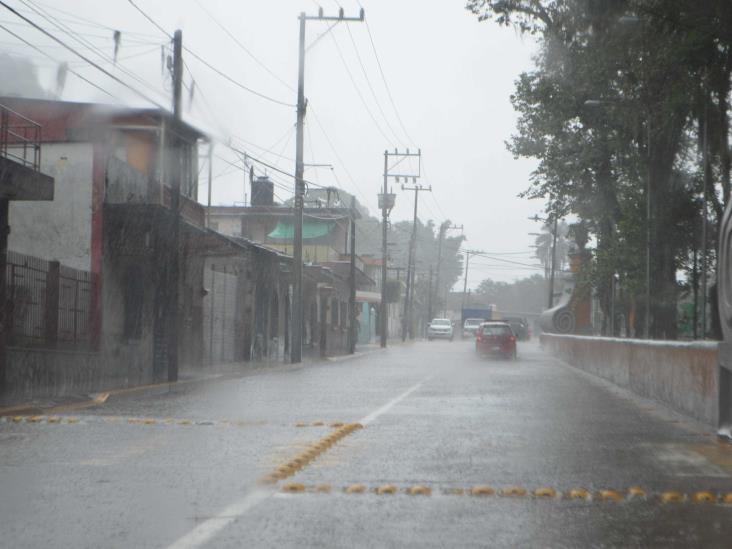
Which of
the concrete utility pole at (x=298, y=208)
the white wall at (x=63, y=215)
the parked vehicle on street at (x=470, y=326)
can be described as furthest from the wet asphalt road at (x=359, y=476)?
the parked vehicle on street at (x=470, y=326)

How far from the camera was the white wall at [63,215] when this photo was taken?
1000 inches

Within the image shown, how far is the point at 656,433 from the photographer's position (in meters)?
13.4

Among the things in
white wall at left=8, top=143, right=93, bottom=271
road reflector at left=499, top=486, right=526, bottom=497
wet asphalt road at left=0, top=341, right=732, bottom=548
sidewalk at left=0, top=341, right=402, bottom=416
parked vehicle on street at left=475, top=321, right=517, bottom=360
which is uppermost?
white wall at left=8, top=143, right=93, bottom=271

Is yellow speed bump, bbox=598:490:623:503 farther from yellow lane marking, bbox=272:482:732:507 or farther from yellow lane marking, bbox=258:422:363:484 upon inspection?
yellow lane marking, bbox=258:422:363:484

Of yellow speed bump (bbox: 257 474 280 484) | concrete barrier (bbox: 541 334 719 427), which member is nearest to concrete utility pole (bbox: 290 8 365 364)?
concrete barrier (bbox: 541 334 719 427)

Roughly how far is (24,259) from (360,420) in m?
8.51

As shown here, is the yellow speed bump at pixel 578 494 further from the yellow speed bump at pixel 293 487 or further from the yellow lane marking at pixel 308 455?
the yellow lane marking at pixel 308 455

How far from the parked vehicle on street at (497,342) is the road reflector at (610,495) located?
3644 cm

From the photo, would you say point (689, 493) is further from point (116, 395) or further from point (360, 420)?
point (116, 395)

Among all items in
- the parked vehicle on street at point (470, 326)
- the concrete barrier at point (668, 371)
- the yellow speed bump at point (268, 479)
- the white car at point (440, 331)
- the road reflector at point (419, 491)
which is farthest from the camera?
the parked vehicle on street at point (470, 326)

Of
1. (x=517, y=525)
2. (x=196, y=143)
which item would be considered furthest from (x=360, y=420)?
(x=196, y=143)

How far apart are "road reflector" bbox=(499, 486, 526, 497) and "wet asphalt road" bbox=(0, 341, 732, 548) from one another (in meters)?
0.04

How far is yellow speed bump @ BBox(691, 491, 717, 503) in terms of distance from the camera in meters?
7.96

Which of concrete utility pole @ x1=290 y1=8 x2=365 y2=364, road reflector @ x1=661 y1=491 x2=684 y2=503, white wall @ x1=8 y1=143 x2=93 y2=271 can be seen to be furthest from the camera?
concrete utility pole @ x1=290 y1=8 x2=365 y2=364
